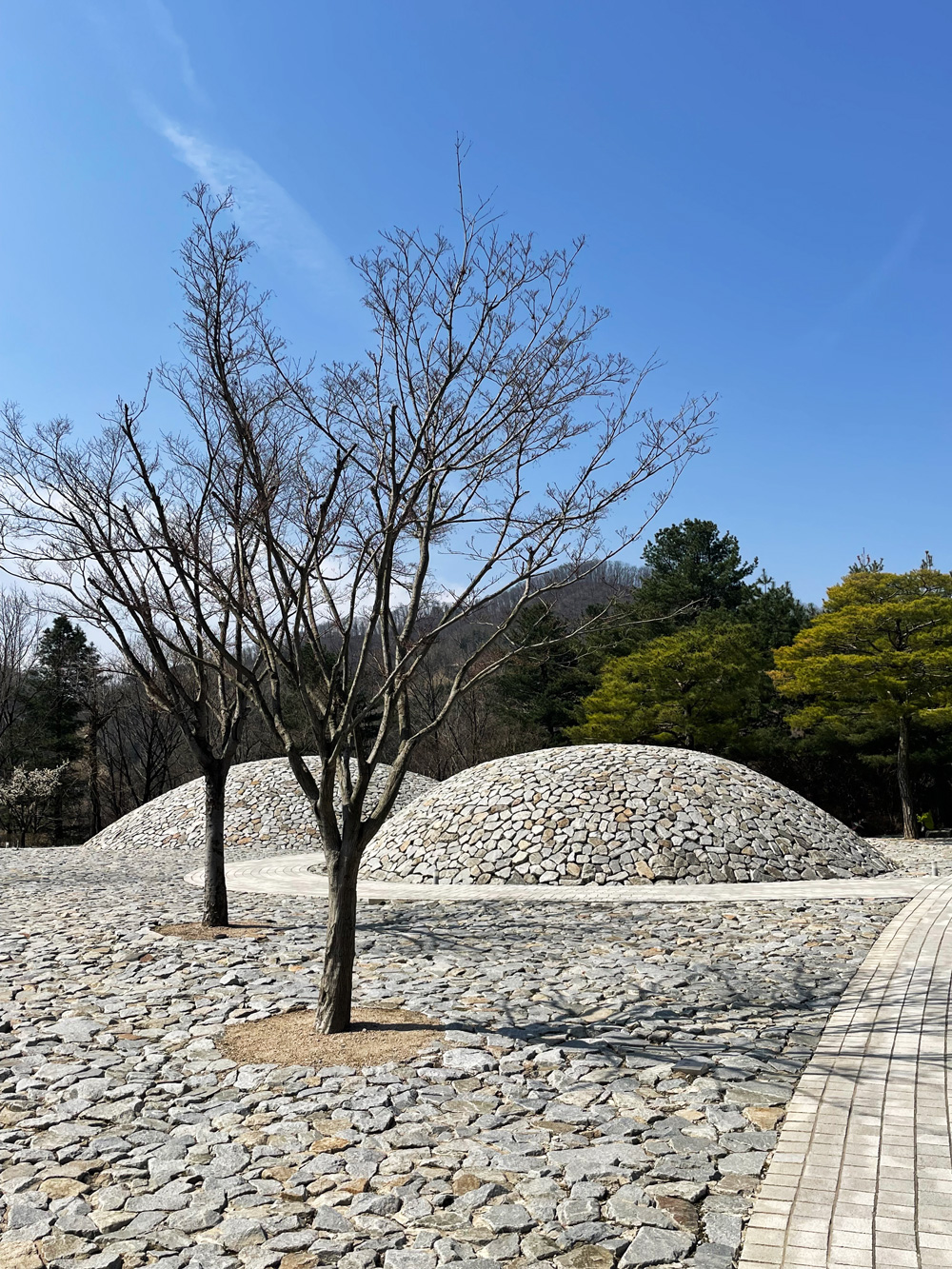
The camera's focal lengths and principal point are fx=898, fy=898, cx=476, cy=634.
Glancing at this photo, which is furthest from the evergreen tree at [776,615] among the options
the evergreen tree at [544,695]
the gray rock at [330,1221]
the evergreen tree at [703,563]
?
the gray rock at [330,1221]

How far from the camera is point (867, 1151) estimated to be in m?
3.49

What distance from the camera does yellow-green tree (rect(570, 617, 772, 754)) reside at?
72.9 feet

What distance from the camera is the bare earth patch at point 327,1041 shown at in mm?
4684

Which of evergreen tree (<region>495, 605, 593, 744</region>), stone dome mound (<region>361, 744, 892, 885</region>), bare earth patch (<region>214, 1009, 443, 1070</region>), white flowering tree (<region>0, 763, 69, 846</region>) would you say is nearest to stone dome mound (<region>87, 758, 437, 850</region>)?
white flowering tree (<region>0, 763, 69, 846</region>)

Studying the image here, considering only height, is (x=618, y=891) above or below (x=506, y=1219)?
above

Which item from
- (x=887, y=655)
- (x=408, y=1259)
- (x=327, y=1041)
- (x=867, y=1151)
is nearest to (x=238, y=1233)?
(x=408, y=1259)

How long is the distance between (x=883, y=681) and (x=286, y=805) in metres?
13.2

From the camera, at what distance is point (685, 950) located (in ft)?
23.9

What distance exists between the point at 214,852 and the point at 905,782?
641 inches

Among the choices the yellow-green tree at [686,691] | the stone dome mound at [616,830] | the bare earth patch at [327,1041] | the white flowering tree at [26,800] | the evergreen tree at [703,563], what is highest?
the evergreen tree at [703,563]

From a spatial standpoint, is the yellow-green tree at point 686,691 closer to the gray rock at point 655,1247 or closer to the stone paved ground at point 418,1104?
the stone paved ground at point 418,1104

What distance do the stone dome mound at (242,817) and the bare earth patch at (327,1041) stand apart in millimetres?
12527

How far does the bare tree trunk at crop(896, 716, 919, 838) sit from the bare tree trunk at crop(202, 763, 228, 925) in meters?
16.0

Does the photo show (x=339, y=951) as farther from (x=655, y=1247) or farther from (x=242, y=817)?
(x=242, y=817)
